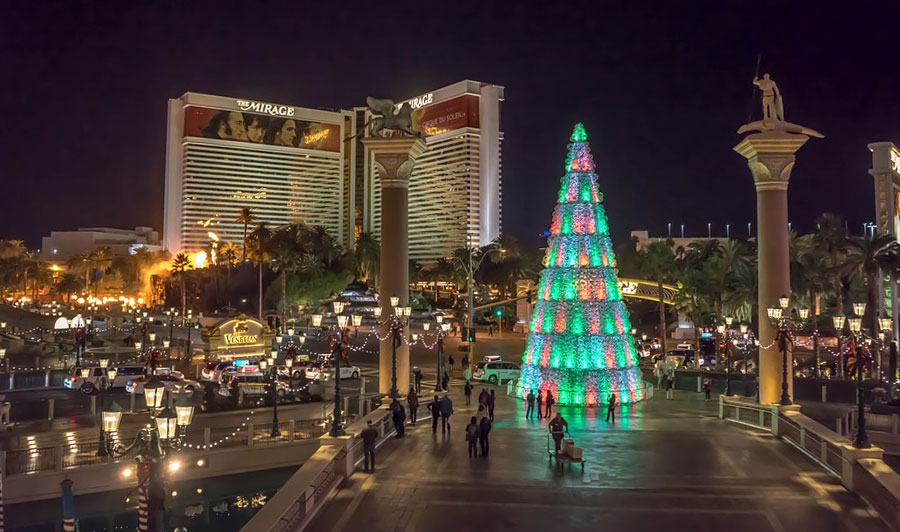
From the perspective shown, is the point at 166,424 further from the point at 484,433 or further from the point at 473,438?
the point at 484,433

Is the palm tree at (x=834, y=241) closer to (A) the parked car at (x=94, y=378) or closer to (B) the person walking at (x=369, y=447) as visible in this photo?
(B) the person walking at (x=369, y=447)

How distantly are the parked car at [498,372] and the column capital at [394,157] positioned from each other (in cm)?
1438

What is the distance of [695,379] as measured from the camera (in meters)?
35.2

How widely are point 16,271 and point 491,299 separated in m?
76.0

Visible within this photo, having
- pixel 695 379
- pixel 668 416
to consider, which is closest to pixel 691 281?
pixel 695 379

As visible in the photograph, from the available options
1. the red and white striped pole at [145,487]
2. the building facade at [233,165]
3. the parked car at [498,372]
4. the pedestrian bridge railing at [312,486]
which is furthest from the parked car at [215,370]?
the building facade at [233,165]

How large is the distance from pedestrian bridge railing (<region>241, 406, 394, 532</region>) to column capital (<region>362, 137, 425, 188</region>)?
1008 centimetres

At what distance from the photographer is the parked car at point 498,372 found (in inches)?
1409

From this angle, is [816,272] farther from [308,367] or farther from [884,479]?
[884,479]

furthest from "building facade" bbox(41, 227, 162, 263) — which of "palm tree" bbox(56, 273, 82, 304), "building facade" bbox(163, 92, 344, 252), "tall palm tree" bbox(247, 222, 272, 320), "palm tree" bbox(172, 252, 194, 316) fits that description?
"tall palm tree" bbox(247, 222, 272, 320)

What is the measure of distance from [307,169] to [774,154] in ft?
488

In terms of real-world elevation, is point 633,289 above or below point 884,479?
above

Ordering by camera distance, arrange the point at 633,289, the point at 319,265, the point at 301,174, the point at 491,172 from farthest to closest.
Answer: the point at 301,174, the point at 491,172, the point at 319,265, the point at 633,289

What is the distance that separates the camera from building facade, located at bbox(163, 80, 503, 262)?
468ft
